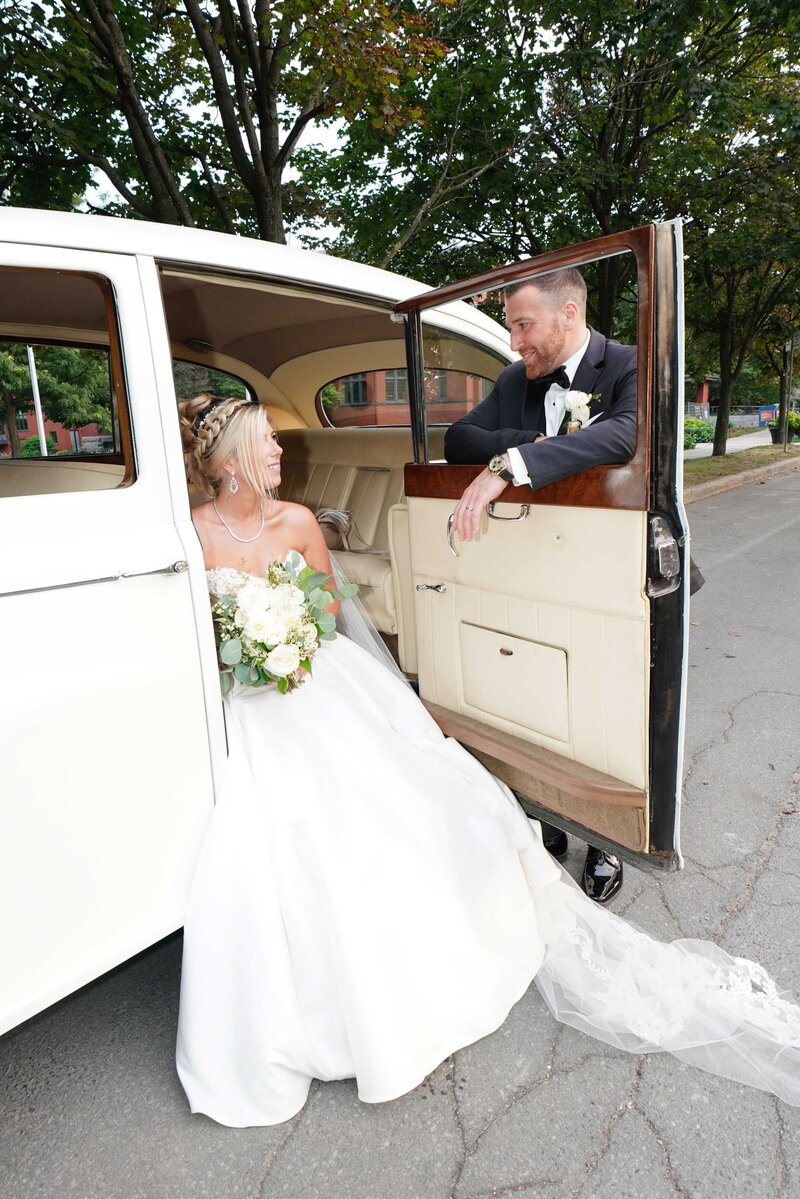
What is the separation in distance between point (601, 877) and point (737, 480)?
1356 centimetres

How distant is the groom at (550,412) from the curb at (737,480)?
10285mm

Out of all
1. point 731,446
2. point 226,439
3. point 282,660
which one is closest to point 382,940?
point 282,660

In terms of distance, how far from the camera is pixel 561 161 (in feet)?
28.7

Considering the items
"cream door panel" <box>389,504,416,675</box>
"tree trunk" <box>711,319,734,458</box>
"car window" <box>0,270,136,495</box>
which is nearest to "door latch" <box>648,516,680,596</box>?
"cream door panel" <box>389,504,416,675</box>

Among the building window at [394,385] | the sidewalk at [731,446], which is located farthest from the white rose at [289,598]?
the sidewalk at [731,446]

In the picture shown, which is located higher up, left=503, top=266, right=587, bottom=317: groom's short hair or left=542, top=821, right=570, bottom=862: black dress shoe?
left=503, top=266, right=587, bottom=317: groom's short hair

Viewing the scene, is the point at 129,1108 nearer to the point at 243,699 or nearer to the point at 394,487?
the point at 243,699

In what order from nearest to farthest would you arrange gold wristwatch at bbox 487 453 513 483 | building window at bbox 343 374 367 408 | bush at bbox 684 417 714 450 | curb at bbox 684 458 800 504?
gold wristwatch at bbox 487 453 513 483 < building window at bbox 343 374 367 408 < curb at bbox 684 458 800 504 < bush at bbox 684 417 714 450

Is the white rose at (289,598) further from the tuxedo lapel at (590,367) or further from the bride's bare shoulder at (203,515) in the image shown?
the tuxedo lapel at (590,367)

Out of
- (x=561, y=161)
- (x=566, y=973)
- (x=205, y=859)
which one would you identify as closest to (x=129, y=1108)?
(x=205, y=859)

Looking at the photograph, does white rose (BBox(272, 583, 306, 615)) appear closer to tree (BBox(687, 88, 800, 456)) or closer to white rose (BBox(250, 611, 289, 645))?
white rose (BBox(250, 611, 289, 645))

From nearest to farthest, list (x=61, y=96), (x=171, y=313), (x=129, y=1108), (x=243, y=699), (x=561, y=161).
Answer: (x=129, y=1108), (x=243, y=699), (x=171, y=313), (x=61, y=96), (x=561, y=161)

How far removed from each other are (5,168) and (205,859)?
6.72 metres

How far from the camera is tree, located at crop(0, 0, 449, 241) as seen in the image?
535 centimetres
